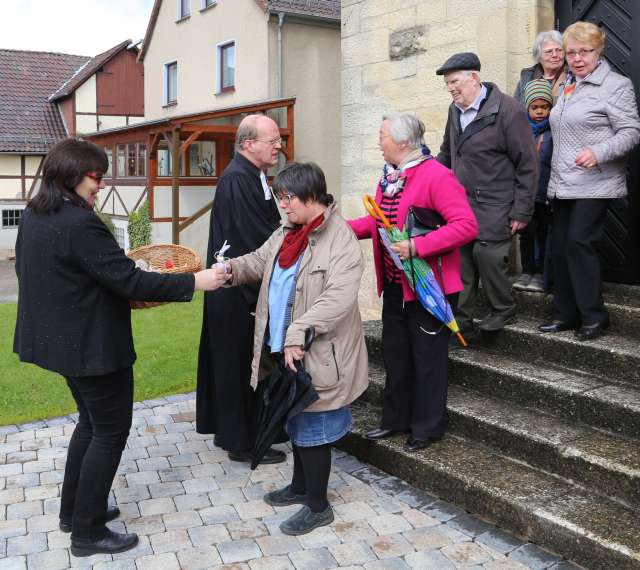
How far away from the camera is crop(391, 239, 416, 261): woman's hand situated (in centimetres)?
418

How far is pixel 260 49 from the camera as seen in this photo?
19141mm

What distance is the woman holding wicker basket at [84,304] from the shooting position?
11.3 ft

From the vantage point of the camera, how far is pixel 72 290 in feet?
11.5

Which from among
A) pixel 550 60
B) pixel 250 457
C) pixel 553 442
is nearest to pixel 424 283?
pixel 553 442

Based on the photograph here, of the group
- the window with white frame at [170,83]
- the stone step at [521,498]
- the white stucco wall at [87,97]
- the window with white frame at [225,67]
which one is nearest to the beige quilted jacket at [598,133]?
the stone step at [521,498]

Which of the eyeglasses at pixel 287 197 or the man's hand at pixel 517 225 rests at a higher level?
the eyeglasses at pixel 287 197

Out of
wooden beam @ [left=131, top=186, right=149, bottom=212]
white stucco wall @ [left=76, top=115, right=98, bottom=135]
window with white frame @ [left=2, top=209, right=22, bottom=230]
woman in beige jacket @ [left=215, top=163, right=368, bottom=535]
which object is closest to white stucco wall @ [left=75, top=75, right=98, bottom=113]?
white stucco wall @ [left=76, top=115, right=98, bottom=135]

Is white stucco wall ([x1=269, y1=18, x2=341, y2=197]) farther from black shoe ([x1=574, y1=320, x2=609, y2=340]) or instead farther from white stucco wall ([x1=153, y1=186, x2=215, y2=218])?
black shoe ([x1=574, y1=320, x2=609, y2=340])

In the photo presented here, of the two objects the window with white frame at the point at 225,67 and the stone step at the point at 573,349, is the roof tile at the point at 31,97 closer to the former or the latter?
the window with white frame at the point at 225,67

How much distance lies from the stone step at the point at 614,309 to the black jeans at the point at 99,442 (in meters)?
3.00

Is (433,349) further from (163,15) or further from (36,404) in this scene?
(163,15)

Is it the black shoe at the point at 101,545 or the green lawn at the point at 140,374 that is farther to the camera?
the green lawn at the point at 140,374

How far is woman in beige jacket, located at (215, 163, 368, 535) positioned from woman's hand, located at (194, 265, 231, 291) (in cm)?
21

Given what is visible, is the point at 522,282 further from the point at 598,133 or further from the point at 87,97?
the point at 87,97
